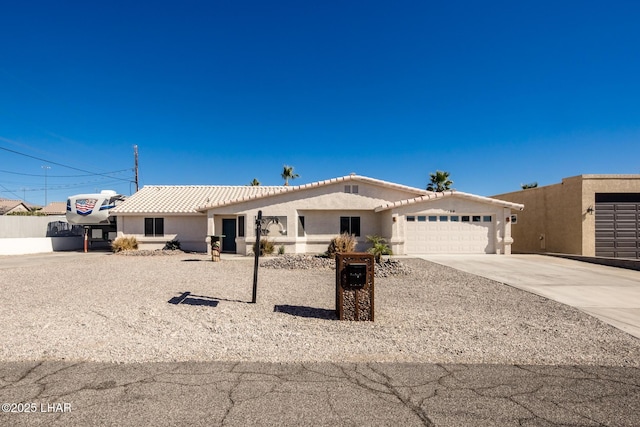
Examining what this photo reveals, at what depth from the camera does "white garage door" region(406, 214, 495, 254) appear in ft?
63.0

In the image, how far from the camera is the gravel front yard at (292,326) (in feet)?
15.4

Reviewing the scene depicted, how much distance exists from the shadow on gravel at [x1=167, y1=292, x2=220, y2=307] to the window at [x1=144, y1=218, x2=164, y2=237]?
1626cm

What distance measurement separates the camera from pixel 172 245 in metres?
22.0

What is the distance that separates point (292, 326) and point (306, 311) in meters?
1.07

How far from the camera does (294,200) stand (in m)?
20.0

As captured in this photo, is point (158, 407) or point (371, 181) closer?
point (158, 407)

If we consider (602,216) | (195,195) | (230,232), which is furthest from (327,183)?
(602,216)

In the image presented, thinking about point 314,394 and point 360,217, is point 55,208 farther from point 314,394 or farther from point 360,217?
point 314,394

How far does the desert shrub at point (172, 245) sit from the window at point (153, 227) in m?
1.01

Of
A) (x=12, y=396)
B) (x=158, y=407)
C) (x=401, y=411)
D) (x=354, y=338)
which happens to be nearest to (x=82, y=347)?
(x=12, y=396)

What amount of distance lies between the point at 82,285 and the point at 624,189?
82.7 ft

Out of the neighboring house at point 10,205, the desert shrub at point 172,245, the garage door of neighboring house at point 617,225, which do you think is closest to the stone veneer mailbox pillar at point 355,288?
the garage door of neighboring house at point 617,225

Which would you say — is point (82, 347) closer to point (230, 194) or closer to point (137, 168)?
point (230, 194)

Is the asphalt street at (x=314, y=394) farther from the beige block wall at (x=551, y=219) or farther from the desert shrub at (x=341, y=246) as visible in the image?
the beige block wall at (x=551, y=219)
